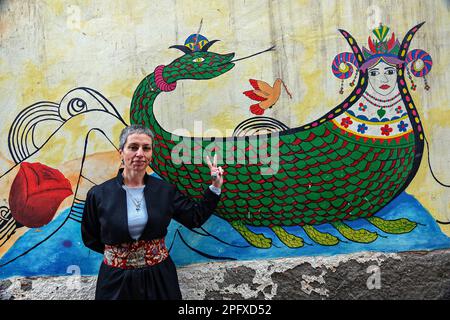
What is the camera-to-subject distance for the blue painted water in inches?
115

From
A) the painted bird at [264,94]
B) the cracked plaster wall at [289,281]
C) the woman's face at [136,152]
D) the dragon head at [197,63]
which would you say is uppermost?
the dragon head at [197,63]

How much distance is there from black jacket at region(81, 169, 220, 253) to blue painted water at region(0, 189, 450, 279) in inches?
18.7

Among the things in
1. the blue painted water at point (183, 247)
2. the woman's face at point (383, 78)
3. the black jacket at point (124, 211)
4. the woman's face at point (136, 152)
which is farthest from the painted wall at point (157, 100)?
the woman's face at point (136, 152)

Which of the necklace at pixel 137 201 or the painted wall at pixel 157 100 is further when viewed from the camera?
the painted wall at pixel 157 100

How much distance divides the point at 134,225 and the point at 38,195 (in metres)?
1.07

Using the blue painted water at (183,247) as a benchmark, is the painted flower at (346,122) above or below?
above

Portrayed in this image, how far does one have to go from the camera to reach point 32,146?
2979 millimetres

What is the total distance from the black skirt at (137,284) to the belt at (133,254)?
27mm

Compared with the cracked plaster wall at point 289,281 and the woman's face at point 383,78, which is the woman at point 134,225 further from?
the woman's face at point 383,78

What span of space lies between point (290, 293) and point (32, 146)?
83.3 inches

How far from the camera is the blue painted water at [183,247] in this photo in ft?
9.59

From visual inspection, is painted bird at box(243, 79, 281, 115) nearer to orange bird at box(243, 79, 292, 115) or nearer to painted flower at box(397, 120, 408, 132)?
orange bird at box(243, 79, 292, 115)

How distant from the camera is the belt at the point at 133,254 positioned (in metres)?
2.30

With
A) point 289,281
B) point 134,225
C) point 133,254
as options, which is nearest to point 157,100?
point 134,225
